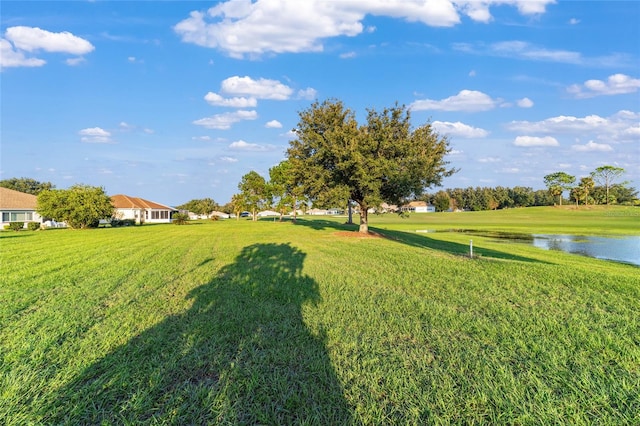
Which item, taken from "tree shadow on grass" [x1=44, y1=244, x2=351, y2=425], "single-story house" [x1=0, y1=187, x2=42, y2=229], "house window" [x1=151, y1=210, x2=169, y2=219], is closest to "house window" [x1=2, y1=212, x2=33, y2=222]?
"single-story house" [x1=0, y1=187, x2=42, y2=229]

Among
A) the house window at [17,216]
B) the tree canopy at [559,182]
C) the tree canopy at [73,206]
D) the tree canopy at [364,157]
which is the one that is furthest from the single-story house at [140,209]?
the tree canopy at [559,182]

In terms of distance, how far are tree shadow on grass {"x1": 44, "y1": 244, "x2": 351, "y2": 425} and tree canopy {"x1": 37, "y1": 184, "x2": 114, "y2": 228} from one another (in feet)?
122

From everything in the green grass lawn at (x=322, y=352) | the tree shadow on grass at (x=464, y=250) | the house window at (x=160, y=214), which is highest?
the house window at (x=160, y=214)

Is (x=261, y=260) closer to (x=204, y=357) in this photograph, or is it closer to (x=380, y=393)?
(x=204, y=357)

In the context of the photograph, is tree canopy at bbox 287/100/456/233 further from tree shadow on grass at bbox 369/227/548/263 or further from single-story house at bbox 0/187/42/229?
single-story house at bbox 0/187/42/229

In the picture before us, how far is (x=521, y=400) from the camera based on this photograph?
3016 mm

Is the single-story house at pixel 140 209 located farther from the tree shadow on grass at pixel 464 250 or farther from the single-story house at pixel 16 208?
the tree shadow on grass at pixel 464 250

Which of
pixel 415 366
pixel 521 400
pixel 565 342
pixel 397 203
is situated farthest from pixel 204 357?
pixel 397 203

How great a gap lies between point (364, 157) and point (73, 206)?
31711mm

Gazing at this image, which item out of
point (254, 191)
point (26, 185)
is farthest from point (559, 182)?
point (26, 185)

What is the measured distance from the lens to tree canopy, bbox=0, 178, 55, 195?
77550 millimetres

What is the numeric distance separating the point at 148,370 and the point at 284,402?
1.61 m

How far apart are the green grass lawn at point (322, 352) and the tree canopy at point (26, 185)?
93.7 m

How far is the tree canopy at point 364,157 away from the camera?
66.1ft
